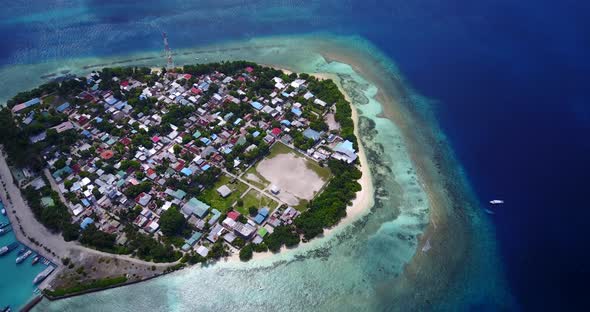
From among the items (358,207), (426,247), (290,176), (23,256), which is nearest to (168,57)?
(290,176)

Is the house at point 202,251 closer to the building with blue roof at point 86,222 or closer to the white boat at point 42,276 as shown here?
the building with blue roof at point 86,222

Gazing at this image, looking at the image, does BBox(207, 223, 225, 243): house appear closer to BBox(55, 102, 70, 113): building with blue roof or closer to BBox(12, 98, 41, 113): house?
BBox(55, 102, 70, 113): building with blue roof

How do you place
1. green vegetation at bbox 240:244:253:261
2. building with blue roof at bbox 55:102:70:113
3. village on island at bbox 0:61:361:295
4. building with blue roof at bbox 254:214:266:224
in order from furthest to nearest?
building with blue roof at bbox 55:102:70:113 → building with blue roof at bbox 254:214:266:224 → village on island at bbox 0:61:361:295 → green vegetation at bbox 240:244:253:261

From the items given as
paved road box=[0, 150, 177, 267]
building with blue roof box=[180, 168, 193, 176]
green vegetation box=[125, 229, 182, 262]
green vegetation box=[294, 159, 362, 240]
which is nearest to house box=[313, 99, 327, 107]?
green vegetation box=[294, 159, 362, 240]

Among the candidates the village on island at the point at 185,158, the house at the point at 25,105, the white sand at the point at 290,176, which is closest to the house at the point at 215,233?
the village on island at the point at 185,158

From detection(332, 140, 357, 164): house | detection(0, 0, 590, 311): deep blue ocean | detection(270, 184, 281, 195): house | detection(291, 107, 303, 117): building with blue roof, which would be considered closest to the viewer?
detection(0, 0, 590, 311): deep blue ocean

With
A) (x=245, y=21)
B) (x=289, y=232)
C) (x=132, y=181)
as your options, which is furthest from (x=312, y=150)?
(x=245, y=21)

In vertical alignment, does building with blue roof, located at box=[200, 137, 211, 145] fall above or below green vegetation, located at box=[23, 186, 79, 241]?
above
